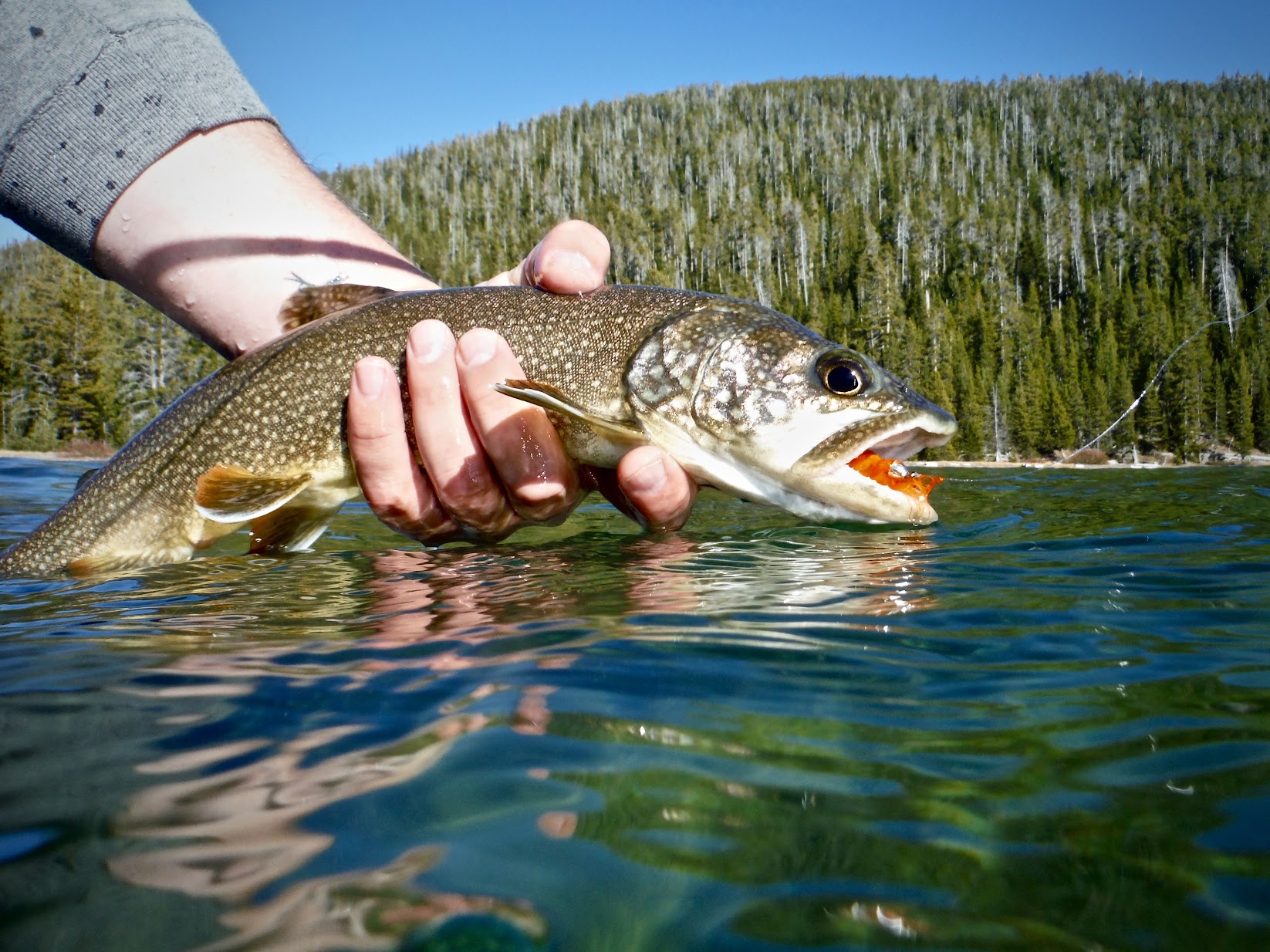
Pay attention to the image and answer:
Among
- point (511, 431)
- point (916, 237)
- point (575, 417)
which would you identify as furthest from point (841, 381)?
point (916, 237)

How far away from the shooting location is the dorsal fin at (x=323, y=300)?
14.6ft

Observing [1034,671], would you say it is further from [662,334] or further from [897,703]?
[662,334]

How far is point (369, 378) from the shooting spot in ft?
13.3

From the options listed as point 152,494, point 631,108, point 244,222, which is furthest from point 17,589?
point 631,108

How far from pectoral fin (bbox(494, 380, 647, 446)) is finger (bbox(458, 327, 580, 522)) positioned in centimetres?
24

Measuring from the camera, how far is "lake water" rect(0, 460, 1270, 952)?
3.46ft

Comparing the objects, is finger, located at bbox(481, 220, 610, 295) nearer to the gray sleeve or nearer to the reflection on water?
the reflection on water

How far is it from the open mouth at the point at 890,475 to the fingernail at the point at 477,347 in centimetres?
185

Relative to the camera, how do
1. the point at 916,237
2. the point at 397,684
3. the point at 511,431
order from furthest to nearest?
the point at 916,237 → the point at 511,431 → the point at 397,684

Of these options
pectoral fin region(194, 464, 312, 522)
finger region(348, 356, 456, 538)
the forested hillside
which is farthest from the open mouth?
the forested hillside

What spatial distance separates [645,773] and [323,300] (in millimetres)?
3755

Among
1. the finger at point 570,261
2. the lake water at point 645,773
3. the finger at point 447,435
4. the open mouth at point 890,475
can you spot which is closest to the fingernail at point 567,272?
the finger at point 570,261

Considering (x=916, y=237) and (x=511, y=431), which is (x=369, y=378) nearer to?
(x=511, y=431)

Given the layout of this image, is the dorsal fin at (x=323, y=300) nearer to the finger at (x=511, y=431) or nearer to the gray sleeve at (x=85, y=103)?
the finger at (x=511, y=431)
